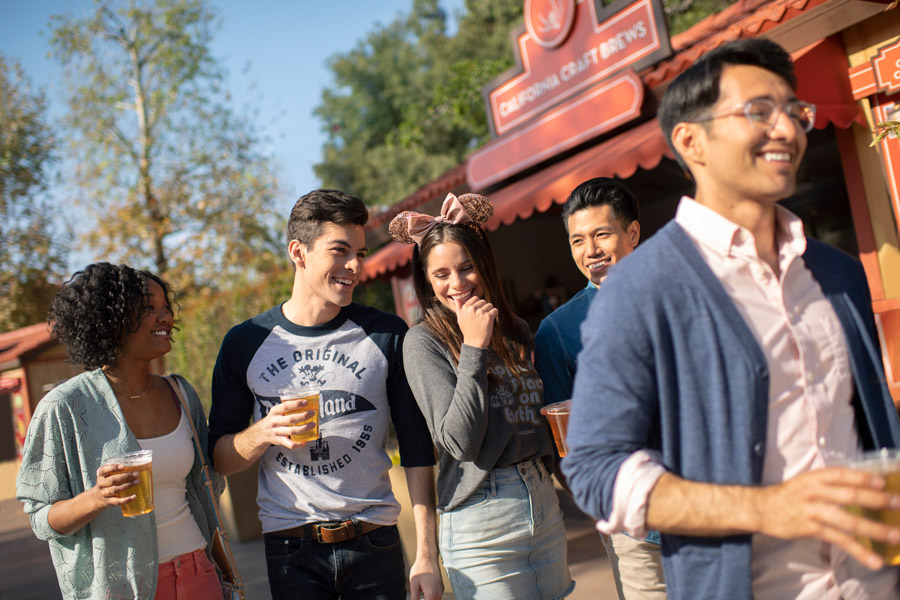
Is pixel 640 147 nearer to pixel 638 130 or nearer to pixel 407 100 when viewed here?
pixel 638 130

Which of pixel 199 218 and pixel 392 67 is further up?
pixel 392 67

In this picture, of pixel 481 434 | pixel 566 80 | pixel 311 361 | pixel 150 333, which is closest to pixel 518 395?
pixel 481 434

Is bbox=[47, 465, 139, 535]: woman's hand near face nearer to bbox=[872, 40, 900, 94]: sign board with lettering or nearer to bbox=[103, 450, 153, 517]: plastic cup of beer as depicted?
bbox=[103, 450, 153, 517]: plastic cup of beer

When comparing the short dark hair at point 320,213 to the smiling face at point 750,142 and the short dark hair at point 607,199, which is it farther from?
the smiling face at point 750,142

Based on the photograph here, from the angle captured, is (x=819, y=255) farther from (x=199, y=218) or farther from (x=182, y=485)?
(x=199, y=218)

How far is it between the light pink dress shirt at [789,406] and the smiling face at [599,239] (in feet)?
3.68

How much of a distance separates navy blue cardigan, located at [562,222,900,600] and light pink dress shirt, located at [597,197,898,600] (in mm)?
43

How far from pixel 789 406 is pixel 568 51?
676 cm

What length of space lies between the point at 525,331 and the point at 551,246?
340 inches

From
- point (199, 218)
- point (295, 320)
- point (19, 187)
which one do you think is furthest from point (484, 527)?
point (19, 187)

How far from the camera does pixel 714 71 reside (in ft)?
4.40

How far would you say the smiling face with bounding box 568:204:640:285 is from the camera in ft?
8.25

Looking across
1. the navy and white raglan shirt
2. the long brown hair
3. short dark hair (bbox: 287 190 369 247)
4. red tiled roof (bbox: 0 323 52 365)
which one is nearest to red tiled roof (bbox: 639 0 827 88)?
the long brown hair

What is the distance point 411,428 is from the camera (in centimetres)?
261
